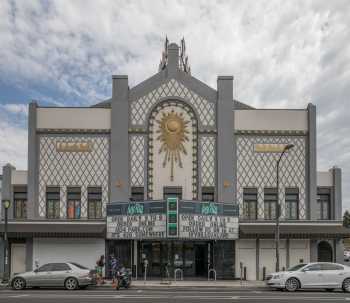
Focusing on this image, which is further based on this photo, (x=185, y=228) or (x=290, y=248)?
(x=290, y=248)

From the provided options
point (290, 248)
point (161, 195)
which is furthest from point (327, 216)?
point (161, 195)

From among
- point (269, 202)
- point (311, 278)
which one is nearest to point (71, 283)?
point (311, 278)

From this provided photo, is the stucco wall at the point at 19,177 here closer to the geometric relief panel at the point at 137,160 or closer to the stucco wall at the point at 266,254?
the geometric relief panel at the point at 137,160

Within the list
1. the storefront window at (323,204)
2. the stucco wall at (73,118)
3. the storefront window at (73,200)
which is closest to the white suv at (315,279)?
the storefront window at (323,204)

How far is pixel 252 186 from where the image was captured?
3616 centimetres

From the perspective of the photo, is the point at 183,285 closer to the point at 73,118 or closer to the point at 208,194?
the point at 208,194

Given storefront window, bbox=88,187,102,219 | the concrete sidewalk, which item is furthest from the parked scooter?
storefront window, bbox=88,187,102,219

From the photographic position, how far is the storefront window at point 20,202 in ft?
119

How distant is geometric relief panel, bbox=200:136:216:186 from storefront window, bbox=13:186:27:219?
38.6ft

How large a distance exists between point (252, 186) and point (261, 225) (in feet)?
8.82

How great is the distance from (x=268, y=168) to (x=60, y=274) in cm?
1601

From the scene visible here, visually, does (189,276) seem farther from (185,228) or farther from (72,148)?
(72,148)

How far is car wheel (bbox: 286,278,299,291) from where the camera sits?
26141 mm

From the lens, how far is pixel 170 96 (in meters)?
36.4
